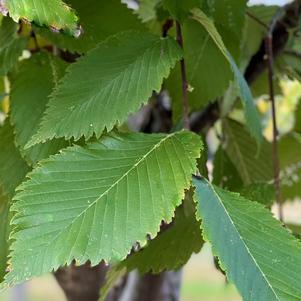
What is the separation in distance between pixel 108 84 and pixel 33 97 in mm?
69

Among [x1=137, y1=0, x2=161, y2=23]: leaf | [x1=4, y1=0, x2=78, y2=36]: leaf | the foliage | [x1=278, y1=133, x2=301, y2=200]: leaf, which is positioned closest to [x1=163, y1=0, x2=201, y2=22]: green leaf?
the foliage

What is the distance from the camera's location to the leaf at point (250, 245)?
38cm

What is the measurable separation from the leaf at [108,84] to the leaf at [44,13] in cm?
6


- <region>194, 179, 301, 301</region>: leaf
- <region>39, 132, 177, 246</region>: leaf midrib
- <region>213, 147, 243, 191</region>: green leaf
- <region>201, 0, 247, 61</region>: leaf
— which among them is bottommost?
<region>194, 179, 301, 301</region>: leaf

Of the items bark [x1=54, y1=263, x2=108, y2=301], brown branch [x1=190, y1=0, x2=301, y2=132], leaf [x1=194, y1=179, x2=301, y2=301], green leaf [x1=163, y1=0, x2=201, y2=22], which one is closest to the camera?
leaf [x1=194, y1=179, x2=301, y2=301]

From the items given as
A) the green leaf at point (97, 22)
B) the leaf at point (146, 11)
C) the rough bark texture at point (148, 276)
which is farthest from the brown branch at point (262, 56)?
the green leaf at point (97, 22)

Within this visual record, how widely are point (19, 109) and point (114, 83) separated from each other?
0.27 feet

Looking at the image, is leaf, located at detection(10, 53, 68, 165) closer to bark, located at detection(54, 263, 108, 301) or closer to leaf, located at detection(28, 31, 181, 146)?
leaf, located at detection(28, 31, 181, 146)

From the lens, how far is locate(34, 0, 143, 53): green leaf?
20.7 inches

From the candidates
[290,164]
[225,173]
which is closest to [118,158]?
[225,173]

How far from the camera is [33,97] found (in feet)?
1.67

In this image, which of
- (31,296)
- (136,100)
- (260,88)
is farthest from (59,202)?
(31,296)

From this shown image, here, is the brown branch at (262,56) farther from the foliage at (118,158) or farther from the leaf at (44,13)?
the leaf at (44,13)

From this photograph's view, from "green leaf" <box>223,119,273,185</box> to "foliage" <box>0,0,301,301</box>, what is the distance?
0.16 metres
